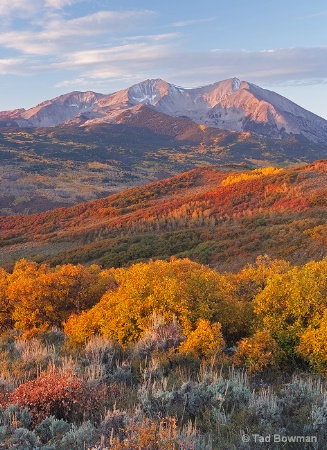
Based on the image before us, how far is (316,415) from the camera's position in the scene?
461 cm

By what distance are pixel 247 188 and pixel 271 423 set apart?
3904 centimetres

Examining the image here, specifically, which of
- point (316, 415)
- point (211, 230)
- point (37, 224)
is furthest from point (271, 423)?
point (37, 224)

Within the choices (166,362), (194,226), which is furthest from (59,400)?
(194,226)

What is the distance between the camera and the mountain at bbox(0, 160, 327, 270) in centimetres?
2450

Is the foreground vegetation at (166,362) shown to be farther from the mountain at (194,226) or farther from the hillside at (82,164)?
the hillside at (82,164)

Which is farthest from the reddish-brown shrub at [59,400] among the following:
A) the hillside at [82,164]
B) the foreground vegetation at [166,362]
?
the hillside at [82,164]

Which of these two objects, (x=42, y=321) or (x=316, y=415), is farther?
(x=42, y=321)

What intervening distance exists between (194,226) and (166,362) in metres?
29.2

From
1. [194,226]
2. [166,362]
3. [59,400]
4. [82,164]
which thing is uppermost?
[82,164]

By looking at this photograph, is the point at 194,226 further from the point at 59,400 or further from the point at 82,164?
the point at 82,164

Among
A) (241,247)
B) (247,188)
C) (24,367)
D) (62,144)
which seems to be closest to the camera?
(24,367)

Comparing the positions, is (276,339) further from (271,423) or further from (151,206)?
(151,206)

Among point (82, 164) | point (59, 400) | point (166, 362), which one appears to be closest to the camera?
point (59, 400)

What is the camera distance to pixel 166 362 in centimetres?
658
